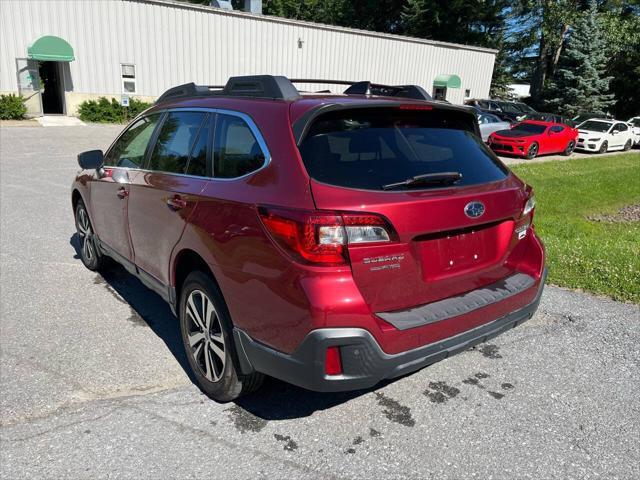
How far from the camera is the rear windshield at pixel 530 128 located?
19984 mm

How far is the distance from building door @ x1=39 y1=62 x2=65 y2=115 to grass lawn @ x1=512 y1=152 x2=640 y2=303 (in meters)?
20.9

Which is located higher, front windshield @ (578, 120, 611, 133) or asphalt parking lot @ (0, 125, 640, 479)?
front windshield @ (578, 120, 611, 133)

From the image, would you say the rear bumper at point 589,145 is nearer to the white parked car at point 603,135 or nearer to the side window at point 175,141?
the white parked car at point 603,135

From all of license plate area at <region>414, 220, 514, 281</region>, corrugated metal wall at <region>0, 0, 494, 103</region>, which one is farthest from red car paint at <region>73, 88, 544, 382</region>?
corrugated metal wall at <region>0, 0, 494, 103</region>

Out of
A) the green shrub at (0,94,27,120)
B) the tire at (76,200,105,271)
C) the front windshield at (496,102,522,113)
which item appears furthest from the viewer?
the front windshield at (496,102,522,113)

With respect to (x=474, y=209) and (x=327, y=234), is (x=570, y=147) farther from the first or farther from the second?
(x=327, y=234)

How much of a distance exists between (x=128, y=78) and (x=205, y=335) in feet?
81.5

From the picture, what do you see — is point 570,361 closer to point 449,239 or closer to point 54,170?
point 449,239

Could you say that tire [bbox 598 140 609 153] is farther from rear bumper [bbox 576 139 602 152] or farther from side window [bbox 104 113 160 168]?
side window [bbox 104 113 160 168]

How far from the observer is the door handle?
126 inches

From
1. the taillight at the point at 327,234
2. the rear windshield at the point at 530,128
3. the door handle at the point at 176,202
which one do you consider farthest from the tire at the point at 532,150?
the taillight at the point at 327,234

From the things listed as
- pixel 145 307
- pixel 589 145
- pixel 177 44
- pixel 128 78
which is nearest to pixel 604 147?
pixel 589 145

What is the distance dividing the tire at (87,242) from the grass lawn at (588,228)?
15.2ft

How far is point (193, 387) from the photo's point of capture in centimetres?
331
